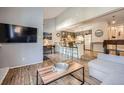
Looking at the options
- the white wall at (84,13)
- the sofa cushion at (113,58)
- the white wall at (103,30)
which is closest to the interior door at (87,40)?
the white wall at (103,30)

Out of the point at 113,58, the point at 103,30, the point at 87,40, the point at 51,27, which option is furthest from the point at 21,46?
the point at 87,40

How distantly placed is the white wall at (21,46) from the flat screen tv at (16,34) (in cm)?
18

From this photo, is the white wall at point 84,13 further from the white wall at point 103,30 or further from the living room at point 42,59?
the white wall at point 103,30

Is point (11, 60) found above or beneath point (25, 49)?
beneath

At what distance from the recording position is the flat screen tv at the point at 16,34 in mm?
3233

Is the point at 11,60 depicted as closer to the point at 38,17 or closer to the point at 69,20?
the point at 38,17

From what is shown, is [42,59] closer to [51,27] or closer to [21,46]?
[21,46]

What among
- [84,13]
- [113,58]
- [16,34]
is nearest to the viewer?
[113,58]

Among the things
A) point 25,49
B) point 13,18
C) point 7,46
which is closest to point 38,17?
point 13,18

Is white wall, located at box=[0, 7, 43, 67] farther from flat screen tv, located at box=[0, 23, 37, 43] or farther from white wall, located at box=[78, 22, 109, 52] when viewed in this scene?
white wall, located at box=[78, 22, 109, 52]

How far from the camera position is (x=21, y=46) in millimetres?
3756

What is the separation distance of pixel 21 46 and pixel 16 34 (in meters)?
0.54

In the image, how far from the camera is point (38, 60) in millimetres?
4395

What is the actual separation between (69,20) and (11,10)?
3521 millimetres
